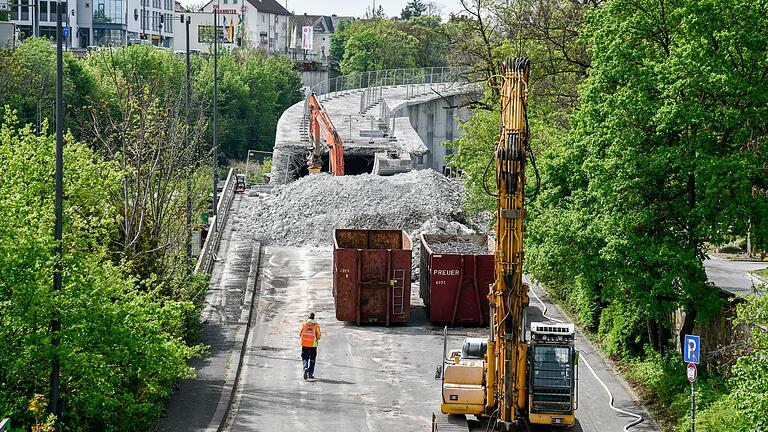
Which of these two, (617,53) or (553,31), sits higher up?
(553,31)

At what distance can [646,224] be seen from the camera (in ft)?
83.6

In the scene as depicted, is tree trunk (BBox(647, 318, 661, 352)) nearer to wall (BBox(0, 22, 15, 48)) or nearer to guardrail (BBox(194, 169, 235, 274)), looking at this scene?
guardrail (BBox(194, 169, 235, 274))

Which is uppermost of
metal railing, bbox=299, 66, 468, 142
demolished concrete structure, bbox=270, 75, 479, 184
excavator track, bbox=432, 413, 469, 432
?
metal railing, bbox=299, 66, 468, 142

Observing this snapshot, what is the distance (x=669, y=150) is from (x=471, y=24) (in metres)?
24.8

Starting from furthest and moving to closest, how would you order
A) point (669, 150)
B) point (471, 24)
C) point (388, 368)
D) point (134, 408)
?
point (471, 24) → point (388, 368) → point (669, 150) → point (134, 408)

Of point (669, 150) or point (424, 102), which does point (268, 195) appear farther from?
point (424, 102)

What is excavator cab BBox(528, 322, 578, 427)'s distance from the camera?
21.8m

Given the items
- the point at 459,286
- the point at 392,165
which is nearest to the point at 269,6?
the point at 392,165

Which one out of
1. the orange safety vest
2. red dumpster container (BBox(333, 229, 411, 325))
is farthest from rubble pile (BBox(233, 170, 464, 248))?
the orange safety vest

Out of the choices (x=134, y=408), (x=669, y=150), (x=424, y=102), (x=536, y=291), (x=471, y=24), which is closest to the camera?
(x=134, y=408)

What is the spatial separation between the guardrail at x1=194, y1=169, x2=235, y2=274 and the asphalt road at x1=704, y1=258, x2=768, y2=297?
48.7 feet

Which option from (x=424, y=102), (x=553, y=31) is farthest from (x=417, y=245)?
(x=424, y=102)

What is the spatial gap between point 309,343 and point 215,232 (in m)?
18.1

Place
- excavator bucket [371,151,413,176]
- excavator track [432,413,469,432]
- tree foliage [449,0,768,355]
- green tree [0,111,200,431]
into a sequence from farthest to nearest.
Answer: excavator bucket [371,151,413,176], tree foliage [449,0,768,355], excavator track [432,413,469,432], green tree [0,111,200,431]
